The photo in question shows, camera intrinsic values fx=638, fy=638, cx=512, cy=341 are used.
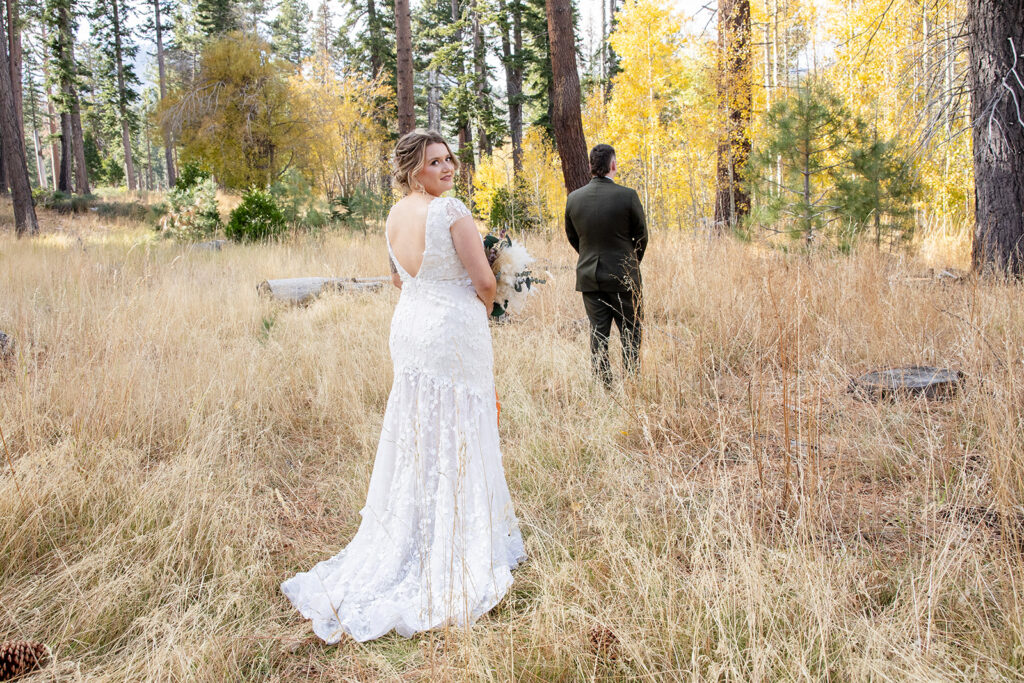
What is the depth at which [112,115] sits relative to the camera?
124 feet

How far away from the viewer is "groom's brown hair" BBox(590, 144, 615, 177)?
4.88 meters

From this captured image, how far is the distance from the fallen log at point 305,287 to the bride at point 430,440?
19.6 ft

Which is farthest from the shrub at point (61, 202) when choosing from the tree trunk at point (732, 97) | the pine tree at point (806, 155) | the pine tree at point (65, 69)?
the pine tree at point (806, 155)

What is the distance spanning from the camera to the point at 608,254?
4.96 meters

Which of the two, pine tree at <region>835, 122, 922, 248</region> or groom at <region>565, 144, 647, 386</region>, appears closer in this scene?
groom at <region>565, 144, 647, 386</region>

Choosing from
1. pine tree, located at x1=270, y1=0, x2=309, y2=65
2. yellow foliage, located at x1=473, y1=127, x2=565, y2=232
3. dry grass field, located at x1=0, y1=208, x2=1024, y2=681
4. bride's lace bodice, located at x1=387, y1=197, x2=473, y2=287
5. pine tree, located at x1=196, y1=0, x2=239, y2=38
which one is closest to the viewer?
dry grass field, located at x1=0, y1=208, x2=1024, y2=681

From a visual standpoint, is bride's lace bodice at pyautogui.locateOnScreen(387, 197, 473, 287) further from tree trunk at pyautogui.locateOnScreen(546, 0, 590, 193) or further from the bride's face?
tree trunk at pyautogui.locateOnScreen(546, 0, 590, 193)

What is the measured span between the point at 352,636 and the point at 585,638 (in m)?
0.95

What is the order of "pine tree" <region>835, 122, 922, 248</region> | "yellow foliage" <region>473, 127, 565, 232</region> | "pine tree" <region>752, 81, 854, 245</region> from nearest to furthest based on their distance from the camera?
"pine tree" <region>835, 122, 922, 248</region> < "pine tree" <region>752, 81, 854, 245</region> < "yellow foliage" <region>473, 127, 565, 232</region>

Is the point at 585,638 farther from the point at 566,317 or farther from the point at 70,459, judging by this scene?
the point at 566,317

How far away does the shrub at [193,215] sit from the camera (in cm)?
1545

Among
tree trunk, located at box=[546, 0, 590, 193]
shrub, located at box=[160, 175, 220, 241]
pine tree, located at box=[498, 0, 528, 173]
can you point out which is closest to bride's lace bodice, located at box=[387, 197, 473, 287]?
tree trunk, located at box=[546, 0, 590, 193]

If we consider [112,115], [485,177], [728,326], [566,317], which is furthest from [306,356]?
[112,115]

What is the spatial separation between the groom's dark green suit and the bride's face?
7.58 ft
